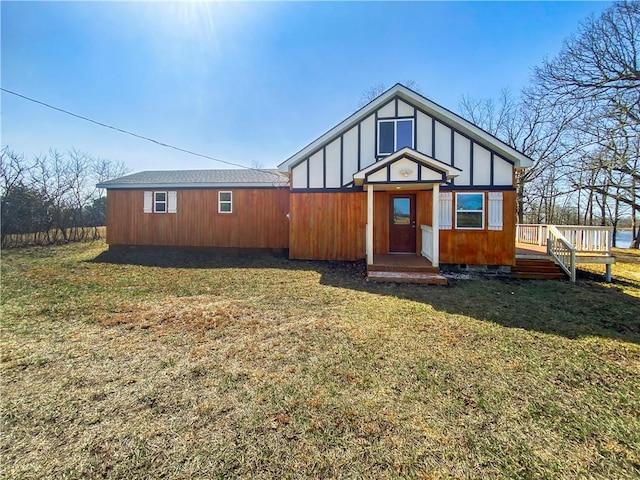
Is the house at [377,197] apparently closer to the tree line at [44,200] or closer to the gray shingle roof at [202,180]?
the gray shingle roof at [202,180]

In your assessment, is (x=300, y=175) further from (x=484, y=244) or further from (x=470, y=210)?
(x=484, y=244)

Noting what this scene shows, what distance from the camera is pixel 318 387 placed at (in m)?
2.94

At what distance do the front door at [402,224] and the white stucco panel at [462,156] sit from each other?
1.80 metres

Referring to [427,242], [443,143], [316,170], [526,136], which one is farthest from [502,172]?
[526,136]

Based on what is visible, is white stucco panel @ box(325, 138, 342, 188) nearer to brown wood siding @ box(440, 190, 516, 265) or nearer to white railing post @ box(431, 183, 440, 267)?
white railing post @ box(431, 183, 440, 267)

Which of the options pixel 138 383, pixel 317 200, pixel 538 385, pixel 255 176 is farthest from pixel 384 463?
pixel 255 176

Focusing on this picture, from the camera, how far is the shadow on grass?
4.93 meters

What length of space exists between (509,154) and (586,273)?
5.02m

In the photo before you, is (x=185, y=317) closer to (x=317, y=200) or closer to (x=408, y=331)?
(x=408, y=331)

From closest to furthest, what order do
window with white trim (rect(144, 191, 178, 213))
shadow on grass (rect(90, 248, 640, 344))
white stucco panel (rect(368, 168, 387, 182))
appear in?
shadow on grass (rect(90, 248, 640, 344))
white stucco panel (rect(368, 168, 387, 182))
window with white trim (rect(144, 191, 178, 213))

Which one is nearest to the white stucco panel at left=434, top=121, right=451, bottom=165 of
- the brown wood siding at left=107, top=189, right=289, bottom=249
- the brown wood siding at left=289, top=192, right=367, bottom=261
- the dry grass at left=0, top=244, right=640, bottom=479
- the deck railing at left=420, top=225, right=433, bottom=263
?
the deck railing at left=420, top=225, right=433, bottom=263

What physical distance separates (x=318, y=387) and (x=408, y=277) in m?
5.37

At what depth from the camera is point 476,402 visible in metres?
2.73

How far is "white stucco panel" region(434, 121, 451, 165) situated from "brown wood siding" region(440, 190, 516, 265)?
1710 millimetres
